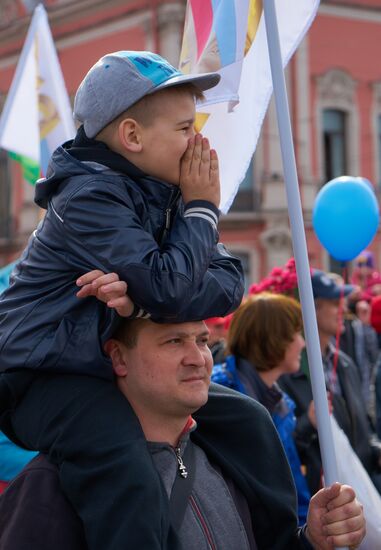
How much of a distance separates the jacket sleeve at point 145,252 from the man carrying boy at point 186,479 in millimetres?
129

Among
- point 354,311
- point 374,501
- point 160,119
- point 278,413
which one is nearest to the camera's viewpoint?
point 160,119

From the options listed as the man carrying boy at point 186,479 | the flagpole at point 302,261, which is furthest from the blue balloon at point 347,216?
the man carrying boy at point 186,479

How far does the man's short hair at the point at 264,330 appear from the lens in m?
3.83

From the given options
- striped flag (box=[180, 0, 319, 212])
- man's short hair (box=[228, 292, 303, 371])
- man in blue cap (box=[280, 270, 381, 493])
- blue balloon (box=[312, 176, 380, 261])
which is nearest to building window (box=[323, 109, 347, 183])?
blue balloon (box=[312, 176, 380, 261])

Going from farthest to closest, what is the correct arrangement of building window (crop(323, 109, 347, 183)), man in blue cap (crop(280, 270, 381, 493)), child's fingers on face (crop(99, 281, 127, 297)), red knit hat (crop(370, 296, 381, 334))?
building window (crop(323, 109, 347, 183)) < red knit hat (crop(370, 296, 381, 334)) < man in blue cap (crop(280, 270, 381, 493)) < child's fingers on face (crop(99, 281, 127, 297))

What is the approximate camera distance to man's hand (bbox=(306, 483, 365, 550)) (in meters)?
2.05

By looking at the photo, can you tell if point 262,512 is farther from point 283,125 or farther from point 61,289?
point 283,125

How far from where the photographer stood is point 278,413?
147 inches

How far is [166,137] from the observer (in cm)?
197

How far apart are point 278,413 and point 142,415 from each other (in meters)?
1.75

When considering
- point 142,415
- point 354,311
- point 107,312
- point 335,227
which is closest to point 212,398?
point 142,415

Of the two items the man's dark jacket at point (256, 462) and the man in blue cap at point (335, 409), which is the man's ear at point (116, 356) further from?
the man in blue cap at point (335, 409)

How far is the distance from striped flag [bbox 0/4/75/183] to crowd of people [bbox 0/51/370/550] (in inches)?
143

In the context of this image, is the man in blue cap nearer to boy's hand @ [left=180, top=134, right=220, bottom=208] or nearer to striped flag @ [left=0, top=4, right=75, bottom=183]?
striped flag @ [left=0, top=4, right=75, bottom=183]
